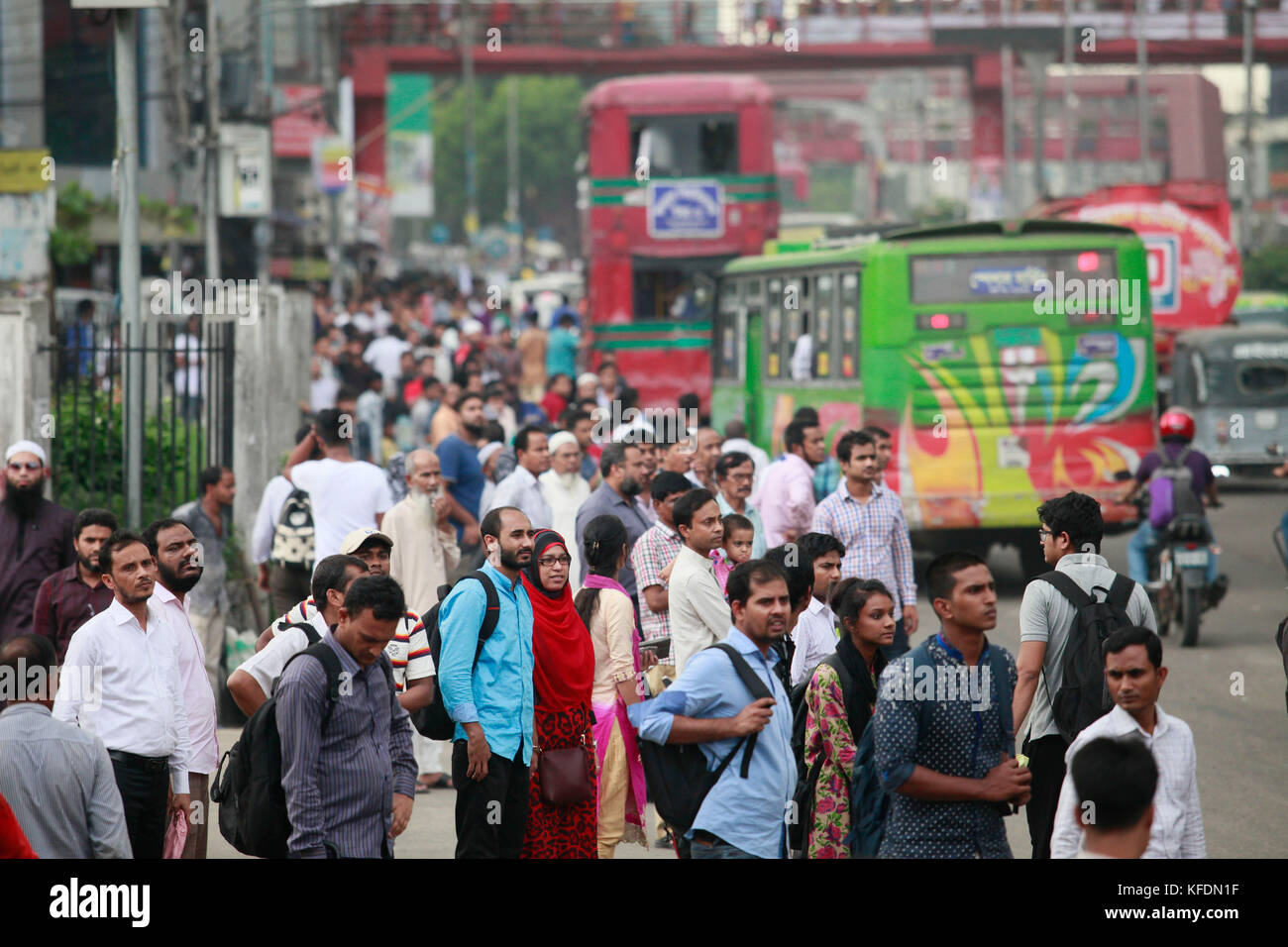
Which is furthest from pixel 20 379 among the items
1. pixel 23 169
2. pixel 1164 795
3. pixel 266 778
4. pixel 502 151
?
pixel 502 151

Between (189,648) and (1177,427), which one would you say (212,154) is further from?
(189,648)

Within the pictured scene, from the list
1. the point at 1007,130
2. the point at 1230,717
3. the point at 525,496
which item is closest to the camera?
the point at 525,496

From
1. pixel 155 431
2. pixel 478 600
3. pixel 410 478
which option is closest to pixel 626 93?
pixel 155 431

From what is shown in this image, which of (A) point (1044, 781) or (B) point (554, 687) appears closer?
(A) point (1044, 781)

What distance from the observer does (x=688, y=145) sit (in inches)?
885

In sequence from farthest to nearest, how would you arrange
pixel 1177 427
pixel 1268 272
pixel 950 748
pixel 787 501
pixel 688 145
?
1. pixel 1268 272
2. pixel 688 145
3. pixel 1177 427
4. pixel 787 501
5. pixel 950 748

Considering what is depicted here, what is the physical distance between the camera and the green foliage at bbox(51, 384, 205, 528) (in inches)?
424

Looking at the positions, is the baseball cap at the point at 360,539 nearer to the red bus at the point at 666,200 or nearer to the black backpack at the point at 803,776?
the black backpack at the point at 803,776

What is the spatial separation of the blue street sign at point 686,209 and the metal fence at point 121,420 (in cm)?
1113

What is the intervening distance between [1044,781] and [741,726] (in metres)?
1.55
